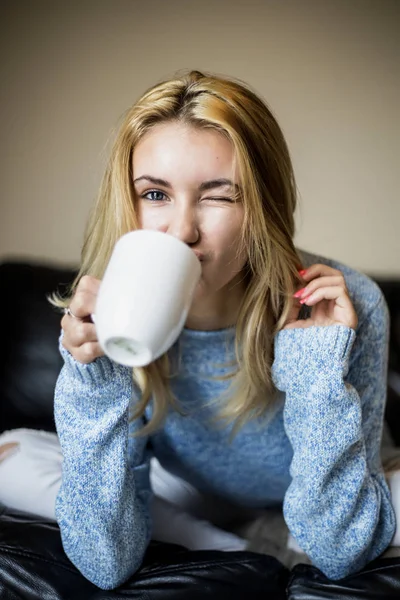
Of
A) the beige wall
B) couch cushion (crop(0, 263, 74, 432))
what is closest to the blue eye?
couch cushion (crop(0, 263, 74, 432))

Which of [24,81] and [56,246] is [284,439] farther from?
[24,81]

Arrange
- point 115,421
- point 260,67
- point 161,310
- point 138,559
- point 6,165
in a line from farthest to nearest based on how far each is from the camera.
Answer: point 6,165 < point 260,67 < point 138,559 < point 115,421 < point 161,310

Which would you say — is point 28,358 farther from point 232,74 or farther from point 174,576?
point 232,74

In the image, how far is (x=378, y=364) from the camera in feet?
3.82

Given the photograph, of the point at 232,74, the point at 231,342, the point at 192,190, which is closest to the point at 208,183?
the point at 192,190

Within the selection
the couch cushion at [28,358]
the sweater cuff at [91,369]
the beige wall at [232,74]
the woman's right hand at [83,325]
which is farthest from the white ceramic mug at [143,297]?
the beige wall at [232,74]

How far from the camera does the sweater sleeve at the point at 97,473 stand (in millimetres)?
957

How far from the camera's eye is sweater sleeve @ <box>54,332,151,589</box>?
0.96 m

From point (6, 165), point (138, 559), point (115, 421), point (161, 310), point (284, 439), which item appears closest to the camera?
point (161, 310)

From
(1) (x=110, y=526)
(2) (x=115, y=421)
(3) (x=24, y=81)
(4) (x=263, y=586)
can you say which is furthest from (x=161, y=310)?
(3) (x=24, y=81)

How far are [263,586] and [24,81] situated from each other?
4.97ft

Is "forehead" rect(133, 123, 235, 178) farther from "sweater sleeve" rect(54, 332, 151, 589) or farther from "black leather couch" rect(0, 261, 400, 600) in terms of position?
"black leather couch" rect(0, 261, 400, 600)

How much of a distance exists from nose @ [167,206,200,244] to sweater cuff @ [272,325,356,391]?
22 cm

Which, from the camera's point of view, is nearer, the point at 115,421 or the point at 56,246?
the point at 115,421
